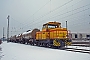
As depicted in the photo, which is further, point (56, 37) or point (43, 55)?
point (56, 37)

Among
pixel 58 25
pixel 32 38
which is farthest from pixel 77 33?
pixel 58 25

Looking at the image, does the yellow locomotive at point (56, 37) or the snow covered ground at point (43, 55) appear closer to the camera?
the snow covered ground at point (43, 55)

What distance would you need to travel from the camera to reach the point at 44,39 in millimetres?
21781

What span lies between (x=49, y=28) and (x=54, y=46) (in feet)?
8.80

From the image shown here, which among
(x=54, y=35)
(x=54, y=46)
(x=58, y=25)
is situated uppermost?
(x=58, y=25)

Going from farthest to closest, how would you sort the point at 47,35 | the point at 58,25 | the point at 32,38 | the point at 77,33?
the point at 77,33, the point at 32,38, the point at 58,25, the point at 47,35

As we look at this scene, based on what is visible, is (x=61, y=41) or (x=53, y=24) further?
(x=53, y=24)

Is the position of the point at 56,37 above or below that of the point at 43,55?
above

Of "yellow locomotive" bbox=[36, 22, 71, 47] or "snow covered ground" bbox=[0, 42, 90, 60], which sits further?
"yellow locomotive" bbox=[36, 22, 71, 47]

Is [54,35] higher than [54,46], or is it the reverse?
[54,35]

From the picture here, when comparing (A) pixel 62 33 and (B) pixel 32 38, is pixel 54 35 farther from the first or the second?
(B) pixel 32 38

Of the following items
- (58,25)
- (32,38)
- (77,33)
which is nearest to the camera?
(58,25)

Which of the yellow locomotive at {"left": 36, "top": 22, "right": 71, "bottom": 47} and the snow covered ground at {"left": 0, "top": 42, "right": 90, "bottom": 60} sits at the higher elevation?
the yellow locomotive at {"left": 36, "top": 22, "right": 71, "bottom": 47}

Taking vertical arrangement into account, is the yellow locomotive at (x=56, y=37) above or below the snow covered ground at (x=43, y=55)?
above
